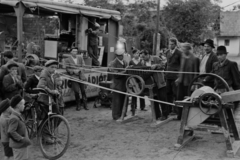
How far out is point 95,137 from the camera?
6867 mm

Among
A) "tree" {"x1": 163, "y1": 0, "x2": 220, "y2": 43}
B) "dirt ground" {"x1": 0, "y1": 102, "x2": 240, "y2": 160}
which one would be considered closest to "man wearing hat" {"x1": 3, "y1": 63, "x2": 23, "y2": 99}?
"dirt ground" {"x1": 0, "y1": 102, "x2": 240, "y2": 160}

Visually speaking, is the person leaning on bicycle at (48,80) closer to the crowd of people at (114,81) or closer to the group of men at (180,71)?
the crowd of people at (114,81)

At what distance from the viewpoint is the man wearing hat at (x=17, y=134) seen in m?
4.33

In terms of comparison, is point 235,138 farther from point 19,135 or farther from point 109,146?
point 19,135

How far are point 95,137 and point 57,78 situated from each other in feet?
5.04

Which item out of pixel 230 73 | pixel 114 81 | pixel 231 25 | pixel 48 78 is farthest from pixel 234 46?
pixel 48 78

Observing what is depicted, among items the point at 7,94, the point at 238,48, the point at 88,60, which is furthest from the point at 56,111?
the point at 238,48

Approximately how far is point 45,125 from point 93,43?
6912 mm

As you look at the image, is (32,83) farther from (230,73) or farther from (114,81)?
(230,73)

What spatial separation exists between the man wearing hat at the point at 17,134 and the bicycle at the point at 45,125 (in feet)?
3.16

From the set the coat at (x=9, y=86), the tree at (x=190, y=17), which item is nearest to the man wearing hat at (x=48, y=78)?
the coat at (x=9, y=86)

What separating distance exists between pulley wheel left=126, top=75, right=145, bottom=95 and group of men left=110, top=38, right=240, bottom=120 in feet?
1.42

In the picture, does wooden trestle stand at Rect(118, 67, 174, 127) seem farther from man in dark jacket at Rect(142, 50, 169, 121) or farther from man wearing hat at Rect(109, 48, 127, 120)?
man wearing hat at Rect(109, 48, 127, 120)

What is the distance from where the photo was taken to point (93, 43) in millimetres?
12250
